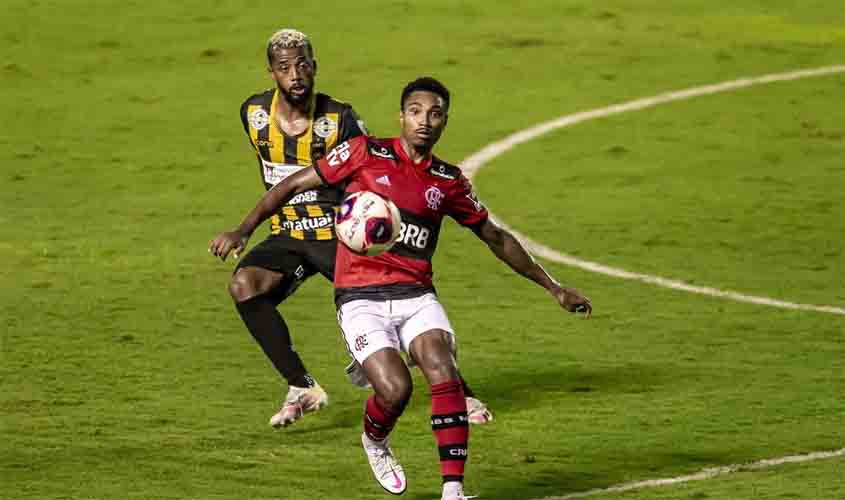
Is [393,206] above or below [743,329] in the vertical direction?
above

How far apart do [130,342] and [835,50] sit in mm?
13049

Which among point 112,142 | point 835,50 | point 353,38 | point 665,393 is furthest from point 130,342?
point 835,50

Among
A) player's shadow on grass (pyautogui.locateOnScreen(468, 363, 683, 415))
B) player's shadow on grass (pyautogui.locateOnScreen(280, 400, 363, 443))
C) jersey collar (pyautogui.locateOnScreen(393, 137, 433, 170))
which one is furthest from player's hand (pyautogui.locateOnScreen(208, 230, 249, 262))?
player's shadow on grass (pyautogui.locateOnScreen(468, 363, 683, 415))

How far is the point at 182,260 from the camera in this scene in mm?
15672

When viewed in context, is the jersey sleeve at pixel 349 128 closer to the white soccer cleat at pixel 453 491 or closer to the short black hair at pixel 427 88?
the short black hair at pixel 427 88

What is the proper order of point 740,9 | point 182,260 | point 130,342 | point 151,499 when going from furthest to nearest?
point 740,9
point 182,260
point 130,342
point 151,499

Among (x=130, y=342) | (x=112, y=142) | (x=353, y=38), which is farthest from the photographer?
(x=353, y=38)

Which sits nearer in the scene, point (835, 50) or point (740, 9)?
point (835, 50)

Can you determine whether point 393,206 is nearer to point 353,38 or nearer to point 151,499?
point 151,499

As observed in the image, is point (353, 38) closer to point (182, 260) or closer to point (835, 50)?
point (835, 50)

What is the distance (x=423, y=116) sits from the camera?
31.5 ft

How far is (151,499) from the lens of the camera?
9555 millimetres

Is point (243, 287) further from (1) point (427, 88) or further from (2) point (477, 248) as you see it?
(2) point (477, 248)

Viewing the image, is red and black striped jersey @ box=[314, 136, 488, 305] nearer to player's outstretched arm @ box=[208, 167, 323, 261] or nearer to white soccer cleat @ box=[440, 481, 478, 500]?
player's outstretched arm @ box=[208, 167, 323, 261]
